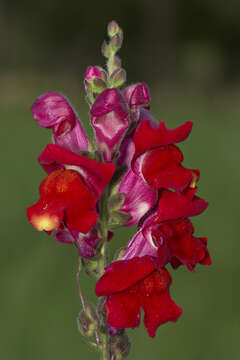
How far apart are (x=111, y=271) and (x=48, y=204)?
6.2 inches

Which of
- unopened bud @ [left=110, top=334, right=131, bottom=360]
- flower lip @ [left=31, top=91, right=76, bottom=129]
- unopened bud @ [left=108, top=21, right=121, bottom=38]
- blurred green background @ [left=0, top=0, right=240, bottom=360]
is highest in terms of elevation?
unopened bud @ [left=108, top=21, right=121, bottom=38]

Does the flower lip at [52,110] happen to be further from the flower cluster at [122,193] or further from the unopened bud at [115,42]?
the unopened bud at [115,42]

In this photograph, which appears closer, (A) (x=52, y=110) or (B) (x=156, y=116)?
(A) (x=52, y=110)

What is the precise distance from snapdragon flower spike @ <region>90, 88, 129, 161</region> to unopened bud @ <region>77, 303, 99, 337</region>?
281 mm

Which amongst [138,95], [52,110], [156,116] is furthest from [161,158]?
[156,116]

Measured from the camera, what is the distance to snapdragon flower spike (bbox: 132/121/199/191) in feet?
3.52

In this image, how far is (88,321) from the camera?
44.8 inches

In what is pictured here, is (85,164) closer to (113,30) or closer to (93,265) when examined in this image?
(93,265)

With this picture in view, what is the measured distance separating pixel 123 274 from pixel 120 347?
17 centimetres

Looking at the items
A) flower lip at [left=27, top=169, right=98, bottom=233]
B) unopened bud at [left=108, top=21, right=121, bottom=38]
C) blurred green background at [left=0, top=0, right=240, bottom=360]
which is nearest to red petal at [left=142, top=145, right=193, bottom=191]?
flower lip at [left=27, top=169, right=98, bottom=233]

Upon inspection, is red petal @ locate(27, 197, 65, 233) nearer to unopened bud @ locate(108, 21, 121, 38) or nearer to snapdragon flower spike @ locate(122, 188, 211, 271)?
snapdragon flower spike @ locate(122, 188, 211, 271)

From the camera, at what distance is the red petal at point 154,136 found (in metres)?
1.07

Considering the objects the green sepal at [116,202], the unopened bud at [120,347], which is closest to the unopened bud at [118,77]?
the green sepal at [116,202]

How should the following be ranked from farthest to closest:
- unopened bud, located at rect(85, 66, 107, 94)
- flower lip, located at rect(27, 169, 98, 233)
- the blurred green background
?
the blurred green background → unopened bud, located at rect(85, 66, 107, 94) → flower lip, located at rect(27, 169, 98, 233)
